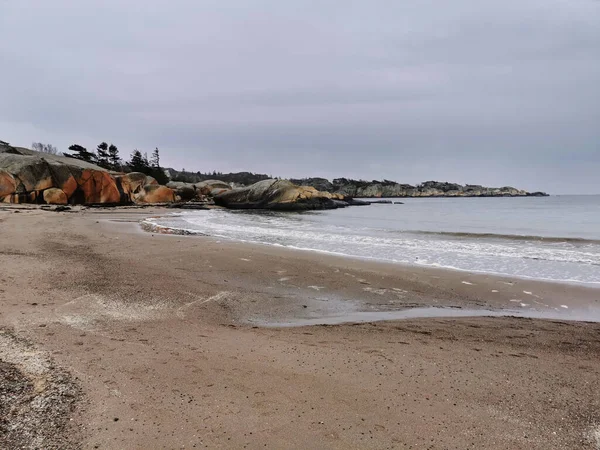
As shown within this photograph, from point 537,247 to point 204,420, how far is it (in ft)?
52.4

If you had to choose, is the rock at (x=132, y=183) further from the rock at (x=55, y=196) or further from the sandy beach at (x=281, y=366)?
the sandy beach at (x=281, y=366)

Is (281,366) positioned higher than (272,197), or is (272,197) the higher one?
(272,197)

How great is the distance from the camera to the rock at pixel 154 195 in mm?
46469

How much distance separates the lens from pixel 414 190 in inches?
6471

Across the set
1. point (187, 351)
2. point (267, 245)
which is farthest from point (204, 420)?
point (267, 245)

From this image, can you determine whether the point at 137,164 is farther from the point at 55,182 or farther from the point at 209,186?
the point at 55,182

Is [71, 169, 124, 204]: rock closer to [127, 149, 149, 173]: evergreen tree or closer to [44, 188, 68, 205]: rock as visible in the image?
[44, 188, 68, 205]: rock

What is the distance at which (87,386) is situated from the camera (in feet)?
10.4

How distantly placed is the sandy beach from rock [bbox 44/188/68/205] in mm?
29364

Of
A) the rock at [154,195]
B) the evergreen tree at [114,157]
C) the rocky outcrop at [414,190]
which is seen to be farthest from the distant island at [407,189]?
the rock at [154,195]

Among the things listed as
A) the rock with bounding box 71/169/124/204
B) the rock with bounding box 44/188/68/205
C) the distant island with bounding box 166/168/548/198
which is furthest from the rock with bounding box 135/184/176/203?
the distant island with bounding box 166/168/548/198

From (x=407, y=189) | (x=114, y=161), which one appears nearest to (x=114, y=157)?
→ (x=114, y=161)

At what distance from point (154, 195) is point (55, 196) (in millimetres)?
14609

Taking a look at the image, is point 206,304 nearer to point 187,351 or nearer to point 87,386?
point 187,351
